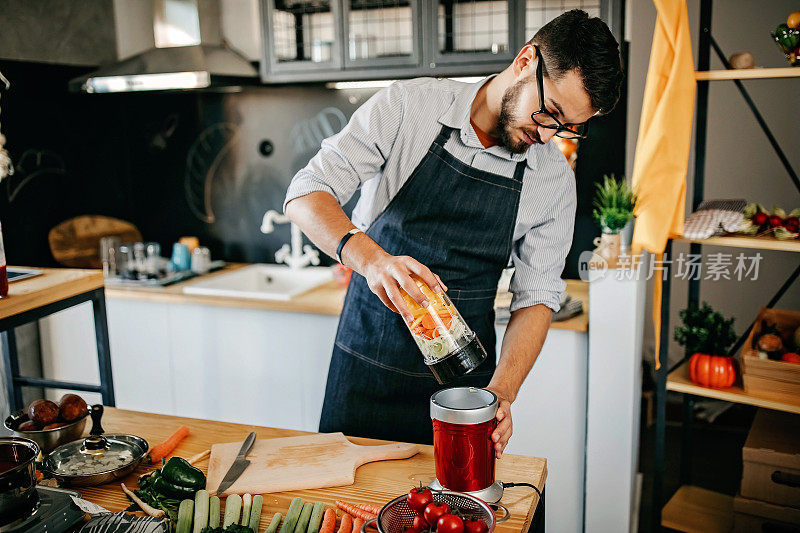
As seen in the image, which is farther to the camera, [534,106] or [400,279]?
[534,106]

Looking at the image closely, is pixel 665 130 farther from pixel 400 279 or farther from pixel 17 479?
pixel 17 479

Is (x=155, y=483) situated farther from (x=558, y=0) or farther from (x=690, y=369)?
(x=558, y=0)

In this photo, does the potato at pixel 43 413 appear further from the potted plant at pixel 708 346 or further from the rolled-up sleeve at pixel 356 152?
the potted plant at pixel 708 346

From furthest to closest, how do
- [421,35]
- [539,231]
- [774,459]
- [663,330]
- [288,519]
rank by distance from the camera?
[421,35]
[663,330]
[774,459]
[539,231]
[288,519]

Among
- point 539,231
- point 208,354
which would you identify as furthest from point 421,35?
point 208,354

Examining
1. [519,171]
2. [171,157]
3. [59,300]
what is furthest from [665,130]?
[171,157]

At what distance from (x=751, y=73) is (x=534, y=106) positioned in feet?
3.76

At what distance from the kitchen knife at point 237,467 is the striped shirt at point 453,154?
1.95 ft

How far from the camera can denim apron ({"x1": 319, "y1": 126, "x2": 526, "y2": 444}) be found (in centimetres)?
174

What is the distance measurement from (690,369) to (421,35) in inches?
66.7

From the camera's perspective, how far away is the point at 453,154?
1.74 metres

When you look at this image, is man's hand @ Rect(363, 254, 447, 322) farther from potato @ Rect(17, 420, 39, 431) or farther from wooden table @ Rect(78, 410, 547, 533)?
potato @ Rect(17, 420, 39, 431)

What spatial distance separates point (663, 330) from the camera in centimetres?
251

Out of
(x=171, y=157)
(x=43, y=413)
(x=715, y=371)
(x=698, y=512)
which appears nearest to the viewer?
(x=43, y=413)
